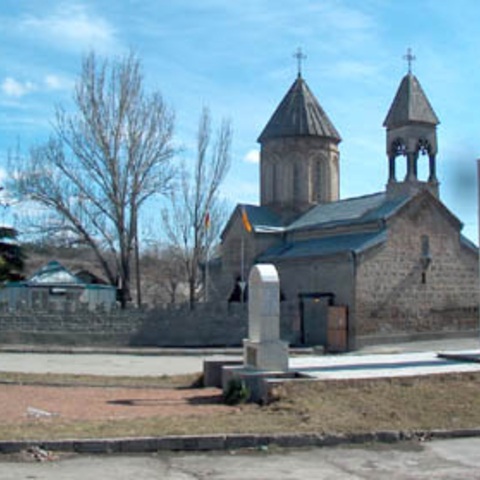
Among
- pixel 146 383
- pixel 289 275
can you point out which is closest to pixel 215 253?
pixel 289 275

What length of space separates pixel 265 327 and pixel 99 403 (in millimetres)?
3683

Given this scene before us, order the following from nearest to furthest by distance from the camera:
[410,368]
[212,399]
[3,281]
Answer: [212,399], [410,368], [3,281]

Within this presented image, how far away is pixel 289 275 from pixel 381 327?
5.76 meters

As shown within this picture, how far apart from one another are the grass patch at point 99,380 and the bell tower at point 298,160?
24594 millimetres

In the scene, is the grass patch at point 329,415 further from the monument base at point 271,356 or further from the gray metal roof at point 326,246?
the gray metal roof at point 326,246

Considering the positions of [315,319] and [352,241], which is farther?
[352,241]

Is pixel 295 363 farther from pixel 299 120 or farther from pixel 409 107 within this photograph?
pixel 299 120

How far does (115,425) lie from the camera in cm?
1038

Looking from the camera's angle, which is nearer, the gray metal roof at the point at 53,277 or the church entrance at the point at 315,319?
the church entrance at the point at 315,319

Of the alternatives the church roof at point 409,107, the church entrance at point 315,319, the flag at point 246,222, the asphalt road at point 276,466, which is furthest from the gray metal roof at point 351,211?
the asphalt road at point 276,466

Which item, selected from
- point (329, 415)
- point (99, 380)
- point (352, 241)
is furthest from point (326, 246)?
point (329, 415)

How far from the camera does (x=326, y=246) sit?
36031mm

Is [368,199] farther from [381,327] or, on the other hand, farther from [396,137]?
[381,327]

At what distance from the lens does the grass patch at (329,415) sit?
10.0 m
